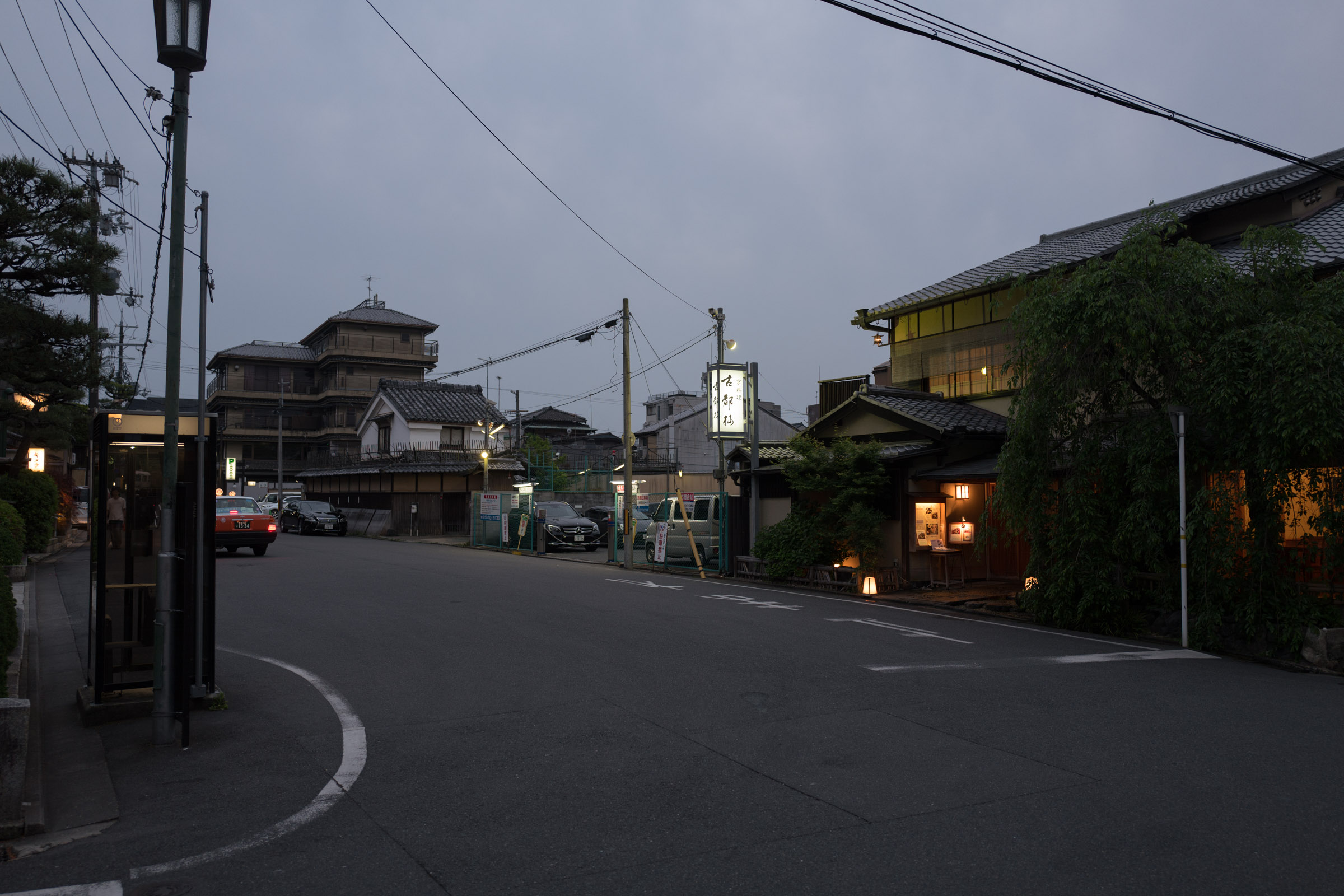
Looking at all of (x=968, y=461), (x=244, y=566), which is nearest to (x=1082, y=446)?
(x=968, y=461)

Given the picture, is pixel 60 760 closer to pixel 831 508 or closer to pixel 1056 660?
pixel 1056 660

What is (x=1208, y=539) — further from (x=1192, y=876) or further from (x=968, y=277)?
(x=968, y=277)

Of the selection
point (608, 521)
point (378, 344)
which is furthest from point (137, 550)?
point (378, 344)

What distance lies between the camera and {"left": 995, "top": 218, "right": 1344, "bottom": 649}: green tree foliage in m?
10.2

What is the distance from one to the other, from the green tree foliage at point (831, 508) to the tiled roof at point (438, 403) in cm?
3203

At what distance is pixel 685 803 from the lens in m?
5.28

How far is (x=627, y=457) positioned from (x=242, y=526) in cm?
1095

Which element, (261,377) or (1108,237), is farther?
(261,377)

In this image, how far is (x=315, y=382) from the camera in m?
66.2

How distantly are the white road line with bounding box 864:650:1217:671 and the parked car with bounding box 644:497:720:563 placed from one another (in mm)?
12539

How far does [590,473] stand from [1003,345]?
27764 mm

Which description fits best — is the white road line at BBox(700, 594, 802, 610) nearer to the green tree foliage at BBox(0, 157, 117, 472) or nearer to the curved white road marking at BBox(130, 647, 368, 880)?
the curved white road marking at BBox(130, 647, 368, 880)

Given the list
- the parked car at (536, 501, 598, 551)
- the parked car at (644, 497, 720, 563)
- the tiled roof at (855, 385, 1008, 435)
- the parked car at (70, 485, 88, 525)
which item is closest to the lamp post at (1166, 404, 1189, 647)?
the tiled roof at (855, 385, 1008, 435)

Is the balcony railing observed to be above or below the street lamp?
above
